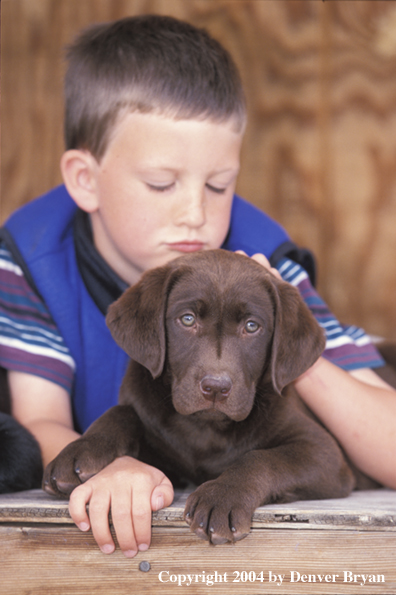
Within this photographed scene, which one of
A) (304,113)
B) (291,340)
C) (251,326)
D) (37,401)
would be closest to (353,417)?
(291,340)

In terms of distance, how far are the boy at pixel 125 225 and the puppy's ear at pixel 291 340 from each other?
0.36m

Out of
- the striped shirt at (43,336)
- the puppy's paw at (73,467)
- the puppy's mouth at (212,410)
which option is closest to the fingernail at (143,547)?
the puppy's paw at (73,467)

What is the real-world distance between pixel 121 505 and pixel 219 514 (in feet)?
0.81

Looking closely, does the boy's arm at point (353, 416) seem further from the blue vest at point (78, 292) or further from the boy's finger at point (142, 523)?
the boy's finger at point (142, 523)

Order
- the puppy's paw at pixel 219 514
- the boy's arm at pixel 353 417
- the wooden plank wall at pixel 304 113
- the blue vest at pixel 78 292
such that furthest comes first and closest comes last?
1. the wooden plank wall at pixel 304 113
2. the blue vest at pixel 78 292
3. the boy's arm at pixel 353 417
4. the puppy's paw at pixel 219 514

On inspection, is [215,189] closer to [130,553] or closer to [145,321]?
[145,321]

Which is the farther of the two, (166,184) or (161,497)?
(166,184)

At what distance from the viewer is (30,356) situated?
2.62 meters

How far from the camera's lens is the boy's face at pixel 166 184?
2.51 metres

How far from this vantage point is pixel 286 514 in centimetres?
161

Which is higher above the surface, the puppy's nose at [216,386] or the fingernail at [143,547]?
the puppy's nose at [216,386]

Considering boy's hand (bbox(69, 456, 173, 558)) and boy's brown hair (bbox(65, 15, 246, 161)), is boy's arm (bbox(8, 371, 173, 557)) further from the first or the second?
boy's brown hair (bbox(65, 15, 246, 161))

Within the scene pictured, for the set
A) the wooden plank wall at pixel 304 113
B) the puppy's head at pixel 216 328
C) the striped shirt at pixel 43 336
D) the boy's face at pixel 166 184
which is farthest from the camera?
the wooden plank wall at pixel 304 113

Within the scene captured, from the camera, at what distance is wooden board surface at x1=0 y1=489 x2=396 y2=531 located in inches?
63.1
